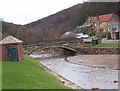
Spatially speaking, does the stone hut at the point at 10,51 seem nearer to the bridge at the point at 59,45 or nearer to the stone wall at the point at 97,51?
the stone wall at the point at 97,51

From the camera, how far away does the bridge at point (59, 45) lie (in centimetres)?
6616

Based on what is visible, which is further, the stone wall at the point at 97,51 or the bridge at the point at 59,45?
the bridge at the point at 59,45

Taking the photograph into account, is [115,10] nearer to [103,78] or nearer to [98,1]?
[98,1]

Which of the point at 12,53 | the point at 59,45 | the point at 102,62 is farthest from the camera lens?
the point at 59,45

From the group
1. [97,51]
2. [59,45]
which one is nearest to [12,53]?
[97,51]

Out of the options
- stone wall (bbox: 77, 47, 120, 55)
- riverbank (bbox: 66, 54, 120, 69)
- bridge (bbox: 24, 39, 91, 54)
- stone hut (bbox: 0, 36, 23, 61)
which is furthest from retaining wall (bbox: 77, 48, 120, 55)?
stone hut (bbox: 0, 36, 23, 61)

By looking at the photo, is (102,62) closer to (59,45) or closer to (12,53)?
(12,53)

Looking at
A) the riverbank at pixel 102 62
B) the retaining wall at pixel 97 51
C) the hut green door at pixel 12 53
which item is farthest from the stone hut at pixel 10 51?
the retaining wall at pixel 97 51

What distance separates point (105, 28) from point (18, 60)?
53.7 metres

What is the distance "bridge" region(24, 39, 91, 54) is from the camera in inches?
2605

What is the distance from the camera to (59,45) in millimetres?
67562

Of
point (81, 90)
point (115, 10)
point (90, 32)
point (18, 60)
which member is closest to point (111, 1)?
point (115, 10)

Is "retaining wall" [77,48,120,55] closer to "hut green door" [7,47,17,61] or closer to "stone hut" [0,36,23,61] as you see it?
"stone hut" [0,36,23,61]

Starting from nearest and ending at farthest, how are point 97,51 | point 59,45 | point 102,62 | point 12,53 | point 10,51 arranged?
point 12,53, point 10,51, point 102,62, point 97,51, point 59,45
